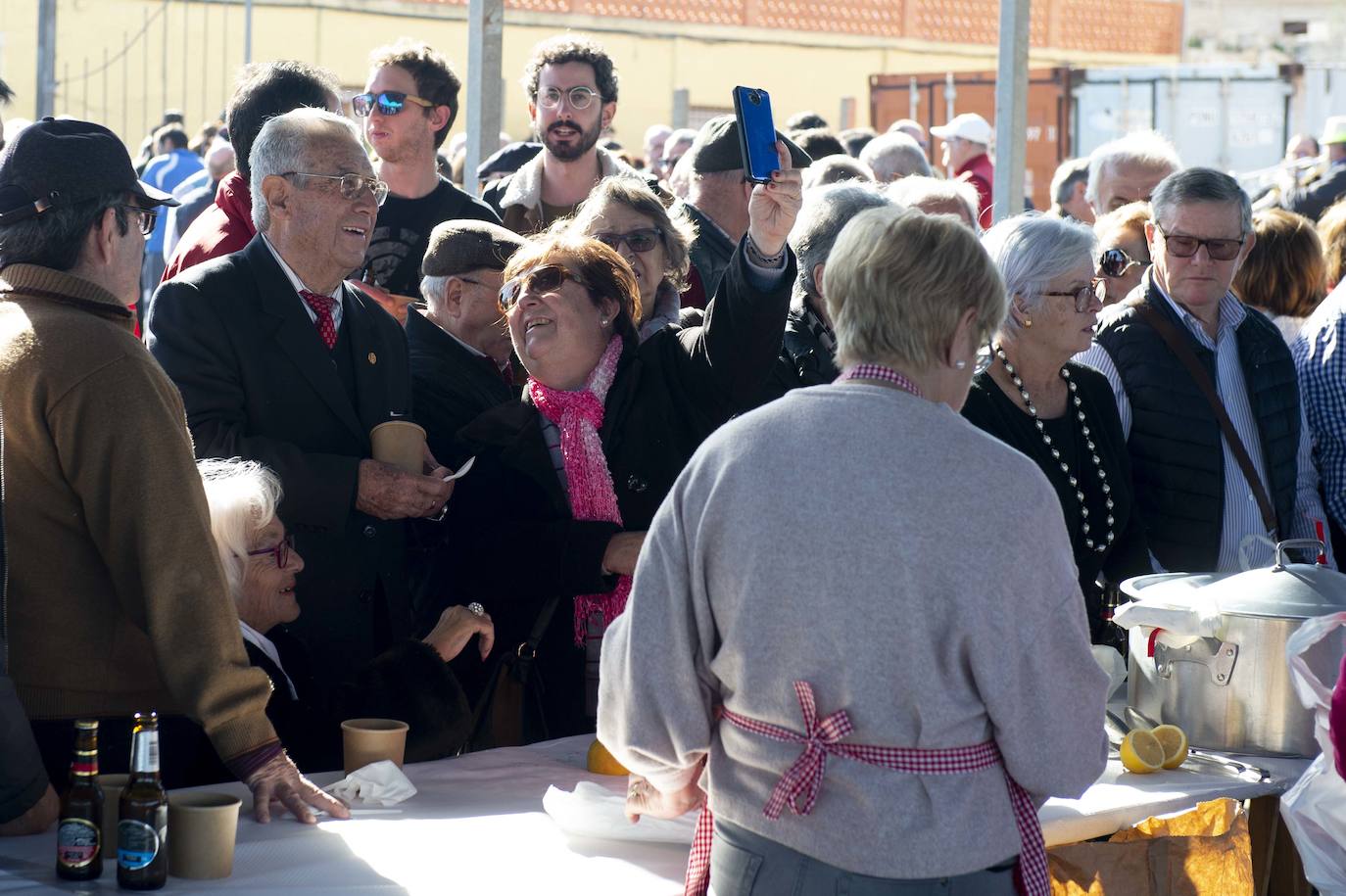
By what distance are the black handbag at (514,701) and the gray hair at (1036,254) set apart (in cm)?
124

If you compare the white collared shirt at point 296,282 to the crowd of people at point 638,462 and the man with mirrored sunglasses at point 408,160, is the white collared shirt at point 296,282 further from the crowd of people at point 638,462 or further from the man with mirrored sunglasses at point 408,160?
the man with mirrored sunglasses at point 408,160

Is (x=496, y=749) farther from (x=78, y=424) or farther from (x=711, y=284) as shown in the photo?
(x=711, y=284)

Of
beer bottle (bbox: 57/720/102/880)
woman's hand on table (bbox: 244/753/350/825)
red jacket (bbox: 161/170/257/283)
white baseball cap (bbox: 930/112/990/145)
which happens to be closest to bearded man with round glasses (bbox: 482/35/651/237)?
red jacket (bbox: 161/170/257/283)

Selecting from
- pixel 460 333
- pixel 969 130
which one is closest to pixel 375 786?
pixel 460 333

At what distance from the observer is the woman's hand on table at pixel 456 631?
9.77ft

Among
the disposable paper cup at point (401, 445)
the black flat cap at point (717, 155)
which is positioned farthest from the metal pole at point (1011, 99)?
the disposable paper cup at point (401, 445)

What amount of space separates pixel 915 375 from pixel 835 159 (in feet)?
11.6

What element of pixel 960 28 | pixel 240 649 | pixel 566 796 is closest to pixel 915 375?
pixel 566 796

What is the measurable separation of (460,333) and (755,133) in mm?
1146

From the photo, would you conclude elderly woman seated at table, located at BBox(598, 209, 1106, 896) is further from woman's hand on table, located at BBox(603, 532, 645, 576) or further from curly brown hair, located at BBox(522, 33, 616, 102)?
curly brown hair, located at BBox(522, 33, 616, 102)

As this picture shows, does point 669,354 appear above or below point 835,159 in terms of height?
below

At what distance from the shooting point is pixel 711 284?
4.84m

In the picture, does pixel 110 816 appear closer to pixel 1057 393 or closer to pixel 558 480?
pixel 558 480

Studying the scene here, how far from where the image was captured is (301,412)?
3.27 metres
